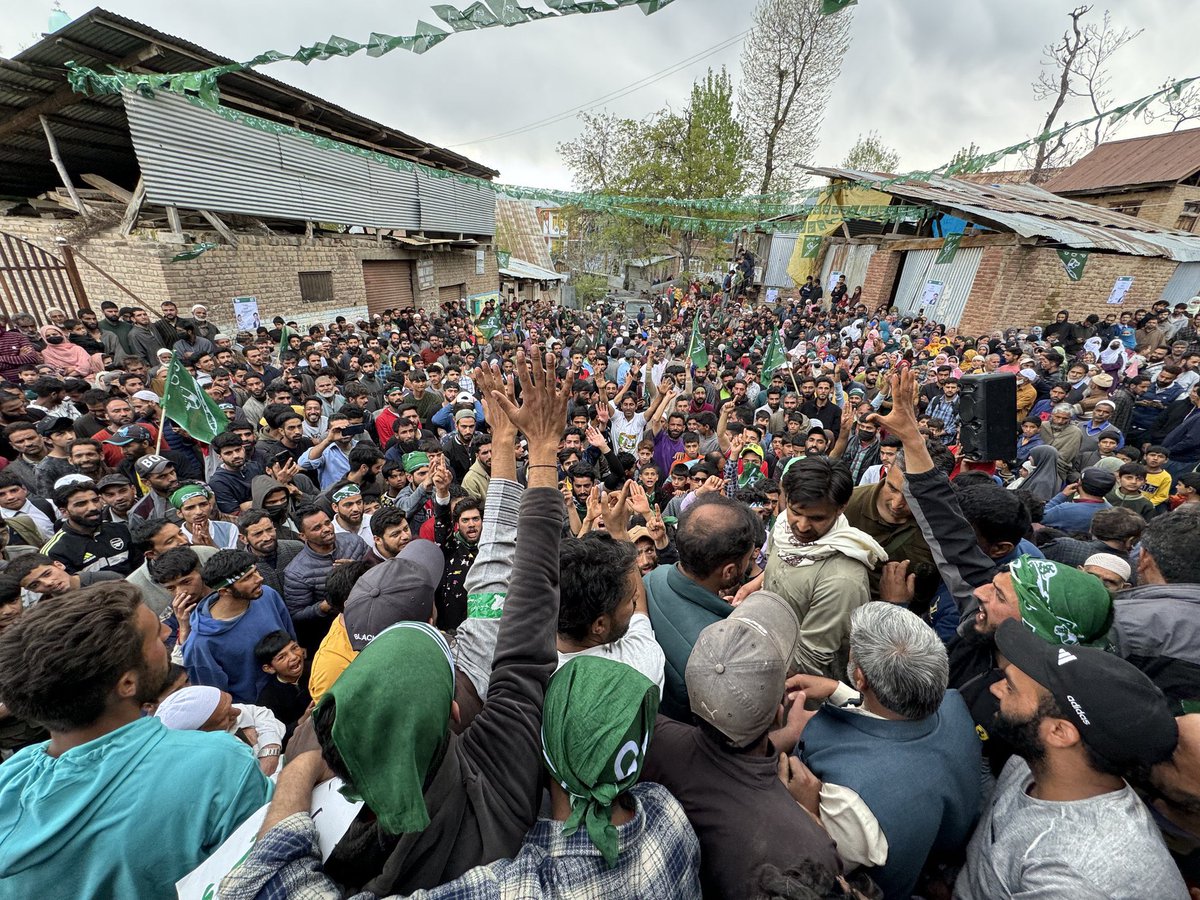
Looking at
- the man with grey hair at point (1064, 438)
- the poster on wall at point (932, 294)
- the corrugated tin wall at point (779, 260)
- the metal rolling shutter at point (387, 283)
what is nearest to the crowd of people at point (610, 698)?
the man with grey hair at point (1064, 438)

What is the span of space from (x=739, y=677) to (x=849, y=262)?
21.9 metres

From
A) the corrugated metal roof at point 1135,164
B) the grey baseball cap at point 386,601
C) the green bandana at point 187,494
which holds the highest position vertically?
the corrugated metal roof at point 1135,164

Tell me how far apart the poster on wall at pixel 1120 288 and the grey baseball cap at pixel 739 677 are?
17.2 meters

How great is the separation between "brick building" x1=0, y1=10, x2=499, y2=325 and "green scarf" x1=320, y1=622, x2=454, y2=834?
10.2 metres

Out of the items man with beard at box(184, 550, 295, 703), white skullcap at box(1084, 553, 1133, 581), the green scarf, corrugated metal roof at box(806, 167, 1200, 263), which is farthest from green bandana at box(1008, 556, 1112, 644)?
corrugated metal roof at box(806, 167, 1200, 263)

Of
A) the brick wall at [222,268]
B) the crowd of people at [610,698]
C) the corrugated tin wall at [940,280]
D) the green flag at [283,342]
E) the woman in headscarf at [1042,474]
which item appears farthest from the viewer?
the corrugated tin wall at [940,280]

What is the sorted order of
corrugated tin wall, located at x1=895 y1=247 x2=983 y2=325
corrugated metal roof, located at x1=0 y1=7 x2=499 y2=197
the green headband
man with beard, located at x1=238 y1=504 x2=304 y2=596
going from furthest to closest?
1. corrugated tin wall, located at x1=895 y1=247 x2=983 y2=325
2. corrugated metal roof, located at x1=0 y1=7 x2=499 y2=197
3. the green headband
4. man with beard, located at x1=238 y1=504 x2=304 y2=596

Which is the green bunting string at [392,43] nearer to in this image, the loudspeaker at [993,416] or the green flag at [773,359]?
the loudspeaker at [993,416]

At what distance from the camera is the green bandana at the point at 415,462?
4.57 meters

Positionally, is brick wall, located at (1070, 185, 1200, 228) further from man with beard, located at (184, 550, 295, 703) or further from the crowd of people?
man with beard, located at (184, 550, 295, 703)

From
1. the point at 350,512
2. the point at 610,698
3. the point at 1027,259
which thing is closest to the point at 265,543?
the point at 350,512

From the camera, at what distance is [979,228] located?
13344mm

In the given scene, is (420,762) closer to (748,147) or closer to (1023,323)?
(1023,323)

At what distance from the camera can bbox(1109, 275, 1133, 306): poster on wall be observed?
41.4ft
